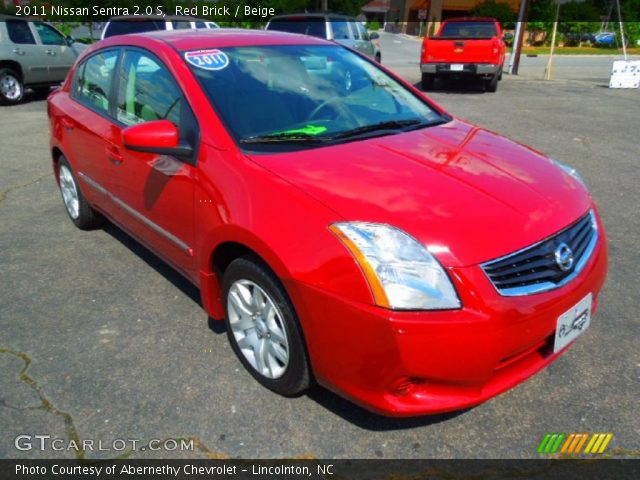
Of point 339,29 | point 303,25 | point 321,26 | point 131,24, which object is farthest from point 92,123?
point 339,29

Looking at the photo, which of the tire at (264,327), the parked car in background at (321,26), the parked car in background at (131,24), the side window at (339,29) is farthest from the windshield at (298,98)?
the side window at (339,29)

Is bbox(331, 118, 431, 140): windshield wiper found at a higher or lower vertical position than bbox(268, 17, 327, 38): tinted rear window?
lower

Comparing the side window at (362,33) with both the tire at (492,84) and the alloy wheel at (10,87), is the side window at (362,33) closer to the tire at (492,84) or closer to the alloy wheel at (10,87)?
the tire at (492,84)

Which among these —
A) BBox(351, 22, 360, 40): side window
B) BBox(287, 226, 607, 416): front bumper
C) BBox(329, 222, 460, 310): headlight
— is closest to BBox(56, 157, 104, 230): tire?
BBox(287, 226, 607, 416): front bumper

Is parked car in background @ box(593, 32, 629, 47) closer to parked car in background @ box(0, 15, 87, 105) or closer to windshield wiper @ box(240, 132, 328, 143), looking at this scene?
parked car in background @ box(0, 15, 87, 105)

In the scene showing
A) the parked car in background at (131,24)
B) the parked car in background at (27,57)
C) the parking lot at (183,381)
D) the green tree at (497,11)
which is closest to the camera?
the parking lot at (183,381)

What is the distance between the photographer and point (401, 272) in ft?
6.37

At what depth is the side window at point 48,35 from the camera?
465 inches

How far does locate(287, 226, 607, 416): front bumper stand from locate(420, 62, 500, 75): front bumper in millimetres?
10822

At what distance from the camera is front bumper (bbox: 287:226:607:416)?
6.25 feet

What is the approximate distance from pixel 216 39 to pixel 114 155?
0.99m

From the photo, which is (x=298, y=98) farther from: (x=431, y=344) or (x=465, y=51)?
(x=465, y=51)

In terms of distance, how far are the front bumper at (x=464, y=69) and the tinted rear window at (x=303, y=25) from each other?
8.62 feet

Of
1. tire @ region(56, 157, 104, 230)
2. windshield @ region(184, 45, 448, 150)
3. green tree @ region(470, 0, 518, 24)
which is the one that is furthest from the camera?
green tree @ region(470, 0, 518, 24)
